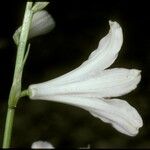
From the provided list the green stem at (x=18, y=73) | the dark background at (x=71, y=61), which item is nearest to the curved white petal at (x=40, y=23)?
the green stem at (x=18, y=73)

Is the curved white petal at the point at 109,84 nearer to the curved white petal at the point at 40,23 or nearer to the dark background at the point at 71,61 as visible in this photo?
the curved white petal at the point at 40,23

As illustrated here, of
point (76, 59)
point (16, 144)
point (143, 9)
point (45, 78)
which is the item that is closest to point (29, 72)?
point (45, 78)

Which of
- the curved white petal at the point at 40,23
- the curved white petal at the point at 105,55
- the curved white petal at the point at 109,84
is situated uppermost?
the curved white petal at the point at 40,23

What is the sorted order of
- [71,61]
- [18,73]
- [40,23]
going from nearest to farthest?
[18,73]
[40,23]
[71,61]

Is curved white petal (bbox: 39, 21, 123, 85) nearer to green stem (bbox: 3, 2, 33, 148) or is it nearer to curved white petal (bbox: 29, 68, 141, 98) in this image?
curved white petal (bbox: 29, 68, 141, 98)

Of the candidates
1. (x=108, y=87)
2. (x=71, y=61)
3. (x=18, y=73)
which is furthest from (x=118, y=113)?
(x=71, y=61)

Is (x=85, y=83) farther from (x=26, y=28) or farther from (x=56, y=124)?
(x=56, y=124)

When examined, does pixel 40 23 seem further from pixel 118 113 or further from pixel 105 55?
pixel 118 113
